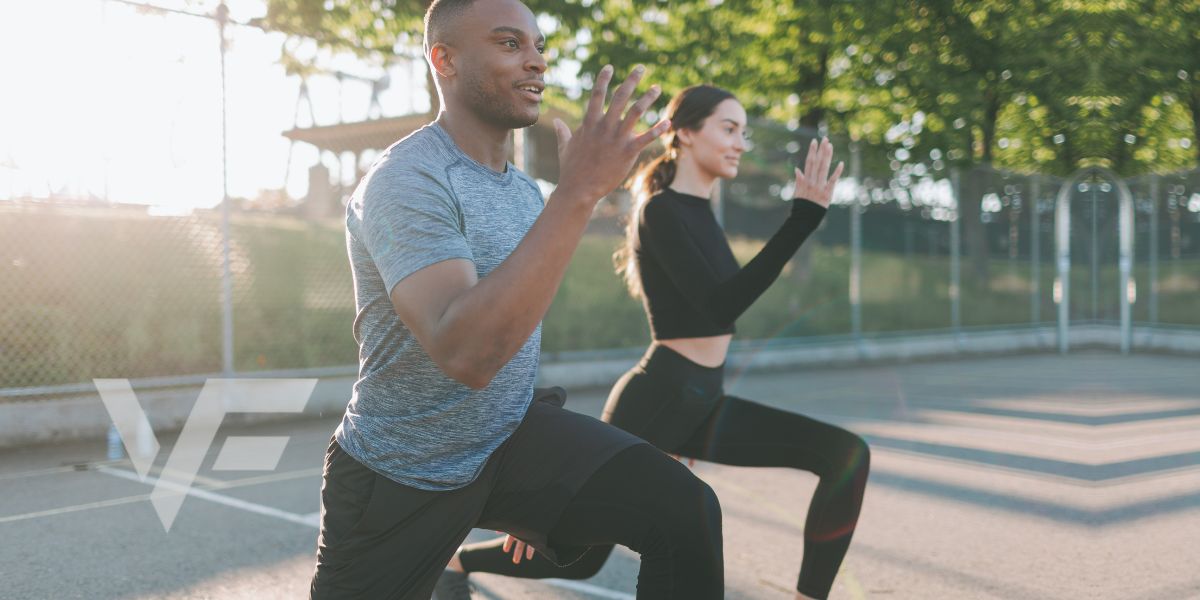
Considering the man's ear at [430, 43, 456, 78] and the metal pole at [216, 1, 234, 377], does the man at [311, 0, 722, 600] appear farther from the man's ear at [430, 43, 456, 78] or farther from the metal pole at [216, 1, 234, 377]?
the metal pole at [216, 1, 234, 377]

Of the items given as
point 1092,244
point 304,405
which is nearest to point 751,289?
point 304,405

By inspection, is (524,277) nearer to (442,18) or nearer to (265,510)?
(442,18)

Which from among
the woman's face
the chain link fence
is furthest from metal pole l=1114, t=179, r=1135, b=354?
the woman's face

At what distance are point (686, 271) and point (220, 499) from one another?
12.3 feet

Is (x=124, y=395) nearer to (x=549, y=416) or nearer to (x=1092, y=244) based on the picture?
(x=549, y=416)

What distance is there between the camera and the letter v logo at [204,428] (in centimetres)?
681

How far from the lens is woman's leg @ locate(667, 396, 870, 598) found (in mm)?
3406

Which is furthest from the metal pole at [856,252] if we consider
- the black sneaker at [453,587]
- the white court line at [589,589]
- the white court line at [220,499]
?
the black sneaker at [453,587]

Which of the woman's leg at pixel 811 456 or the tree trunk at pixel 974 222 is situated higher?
the tree trunk at pixel 974 222

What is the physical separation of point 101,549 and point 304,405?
4.70m

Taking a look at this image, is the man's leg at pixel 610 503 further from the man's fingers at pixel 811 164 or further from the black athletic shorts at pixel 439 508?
the man's fingers at pixel 811 164

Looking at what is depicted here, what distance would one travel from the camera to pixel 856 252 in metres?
15.7

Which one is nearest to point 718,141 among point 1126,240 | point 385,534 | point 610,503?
point 610,503

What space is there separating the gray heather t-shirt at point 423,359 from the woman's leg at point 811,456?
146cm
